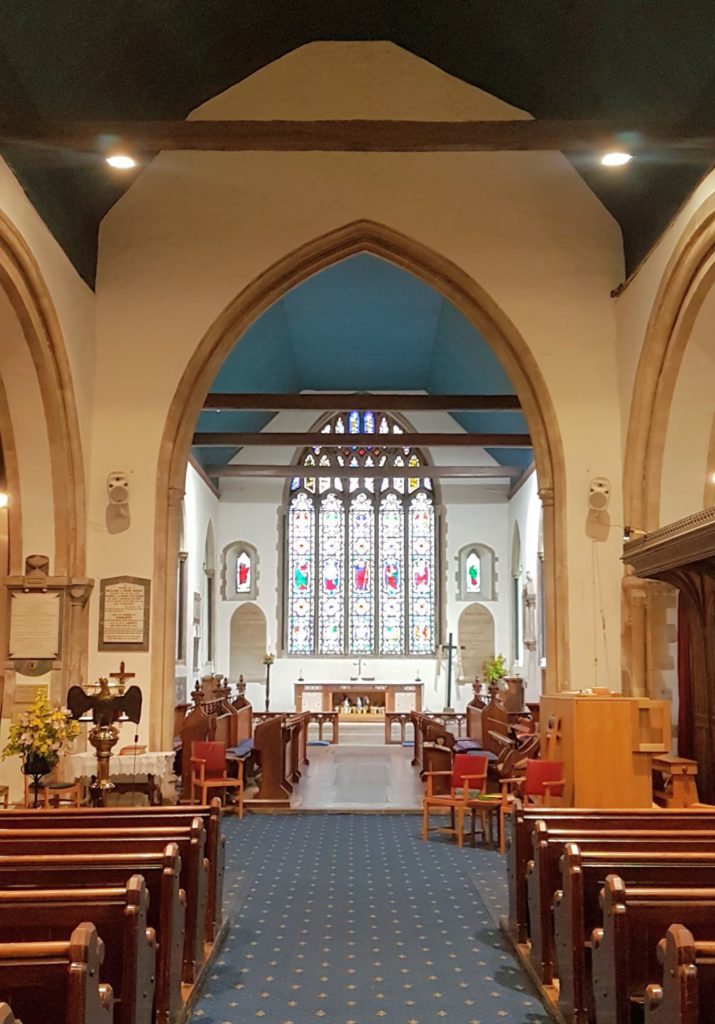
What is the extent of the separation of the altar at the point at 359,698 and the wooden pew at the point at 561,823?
1148cm

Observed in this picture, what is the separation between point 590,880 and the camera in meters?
3.48

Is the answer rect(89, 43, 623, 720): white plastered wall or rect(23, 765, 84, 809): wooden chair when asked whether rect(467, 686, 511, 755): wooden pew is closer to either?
rect(89, 43, 623, 720): white plastered wall

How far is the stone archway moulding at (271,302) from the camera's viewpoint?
8.13m

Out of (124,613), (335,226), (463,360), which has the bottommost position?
(124,613)

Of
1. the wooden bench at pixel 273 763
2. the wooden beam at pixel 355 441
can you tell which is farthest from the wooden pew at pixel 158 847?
the wooden beam at pixel 355 441

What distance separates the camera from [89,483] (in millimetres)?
8234

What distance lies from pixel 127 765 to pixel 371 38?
6.64 metres

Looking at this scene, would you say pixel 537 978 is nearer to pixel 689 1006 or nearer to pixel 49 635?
pixel 689 1006

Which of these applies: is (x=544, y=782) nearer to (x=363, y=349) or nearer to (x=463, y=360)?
(x=463, y=360)

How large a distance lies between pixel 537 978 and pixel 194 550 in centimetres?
1137

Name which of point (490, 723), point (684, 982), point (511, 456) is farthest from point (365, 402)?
point (684, 982)

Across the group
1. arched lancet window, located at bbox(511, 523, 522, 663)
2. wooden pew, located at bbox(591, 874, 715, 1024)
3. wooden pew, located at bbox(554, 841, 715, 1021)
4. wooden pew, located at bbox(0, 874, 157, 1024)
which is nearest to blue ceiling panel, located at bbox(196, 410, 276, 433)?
arched lancet window, located at bbox(511, 523, 522, 663)

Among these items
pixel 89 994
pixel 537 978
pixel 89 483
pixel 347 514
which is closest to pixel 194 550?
pixel 347 514

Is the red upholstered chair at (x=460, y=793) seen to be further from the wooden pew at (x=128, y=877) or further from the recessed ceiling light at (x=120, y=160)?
the recessed ceiling light at (x=120, y=160)
